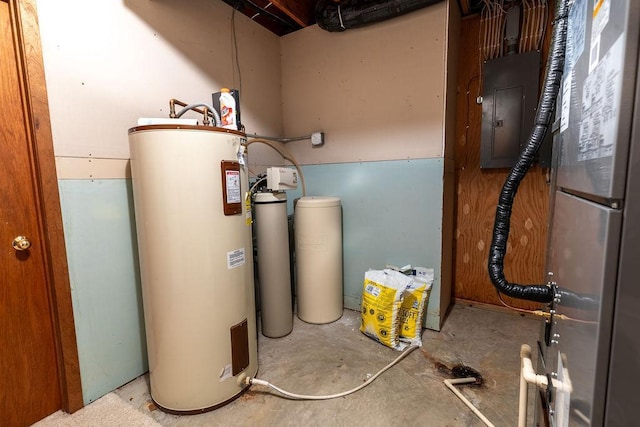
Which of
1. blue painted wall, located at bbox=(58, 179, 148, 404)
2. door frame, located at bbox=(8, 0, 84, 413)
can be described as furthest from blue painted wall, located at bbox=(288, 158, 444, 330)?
door frame, located at bbox=(8, 0, 84, 413)

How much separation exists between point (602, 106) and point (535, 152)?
0.59m

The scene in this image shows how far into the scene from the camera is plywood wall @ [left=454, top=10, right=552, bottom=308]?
7.65 feet

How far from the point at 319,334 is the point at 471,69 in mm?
2425

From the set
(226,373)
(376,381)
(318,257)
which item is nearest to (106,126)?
(226,373)

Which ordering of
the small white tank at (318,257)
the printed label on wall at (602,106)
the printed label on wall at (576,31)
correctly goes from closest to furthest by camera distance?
the printed label on wall at (602,106) → the printed label on wall at (576,31) → the small white tank at (318,257)

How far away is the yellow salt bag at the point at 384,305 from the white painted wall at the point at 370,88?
0.92m

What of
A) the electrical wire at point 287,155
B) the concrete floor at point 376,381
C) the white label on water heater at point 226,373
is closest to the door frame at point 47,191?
the concrete floor at point 376,381

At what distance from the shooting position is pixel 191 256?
4.58 feet

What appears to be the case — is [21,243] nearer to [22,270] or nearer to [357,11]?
[22,270]

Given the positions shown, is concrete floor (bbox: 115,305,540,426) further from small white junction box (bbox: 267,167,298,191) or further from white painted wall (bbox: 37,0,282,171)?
white painted wall (bbox: 37,0,282,171)

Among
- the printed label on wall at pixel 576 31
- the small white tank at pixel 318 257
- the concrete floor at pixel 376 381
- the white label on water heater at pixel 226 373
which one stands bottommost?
the concrete floor at pixel 376 381

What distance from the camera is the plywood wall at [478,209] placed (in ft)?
7.65

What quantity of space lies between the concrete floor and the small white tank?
0.15m

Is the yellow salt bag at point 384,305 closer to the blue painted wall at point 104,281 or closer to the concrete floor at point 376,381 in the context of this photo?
the concrete floor at point 376,381
